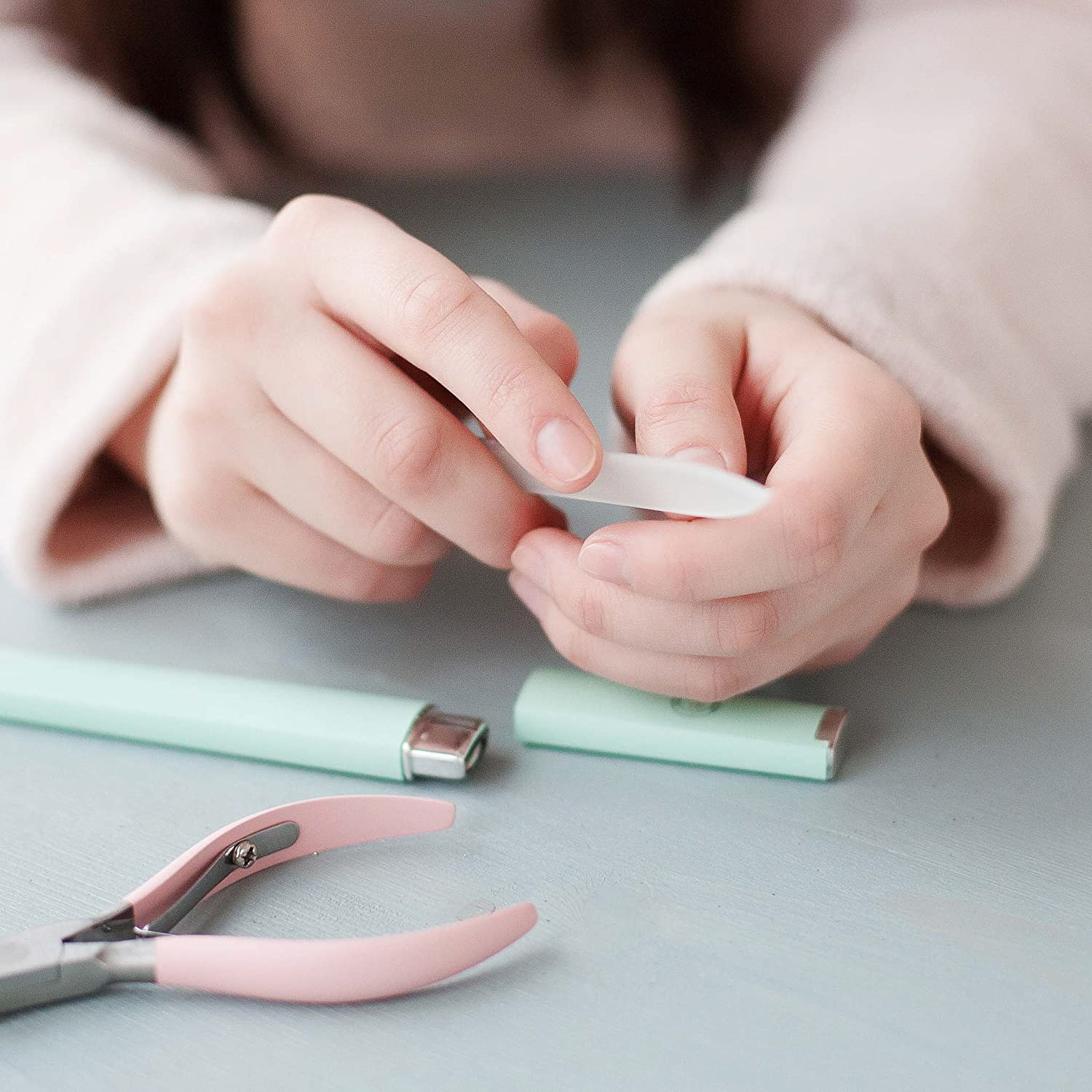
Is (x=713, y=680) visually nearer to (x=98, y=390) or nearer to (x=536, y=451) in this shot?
(x=536, y=451)

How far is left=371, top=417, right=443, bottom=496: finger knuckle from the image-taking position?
302 mm

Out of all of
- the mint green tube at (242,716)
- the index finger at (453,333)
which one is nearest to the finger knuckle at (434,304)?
the index finger at (453,333)

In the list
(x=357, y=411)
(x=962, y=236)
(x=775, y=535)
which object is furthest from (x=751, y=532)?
(x=962, y=236)

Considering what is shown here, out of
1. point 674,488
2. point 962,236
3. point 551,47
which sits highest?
point 551,47

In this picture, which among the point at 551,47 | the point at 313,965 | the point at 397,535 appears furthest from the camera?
the point at 551,47

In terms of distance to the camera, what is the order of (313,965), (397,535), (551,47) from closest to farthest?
(313,965)
(397,535)
(551,47)

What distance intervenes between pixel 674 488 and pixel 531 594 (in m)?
0.09

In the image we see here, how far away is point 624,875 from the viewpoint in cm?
28

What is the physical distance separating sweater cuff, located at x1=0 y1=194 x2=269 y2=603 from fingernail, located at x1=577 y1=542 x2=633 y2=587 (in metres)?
0.18

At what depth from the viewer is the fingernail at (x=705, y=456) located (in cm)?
27

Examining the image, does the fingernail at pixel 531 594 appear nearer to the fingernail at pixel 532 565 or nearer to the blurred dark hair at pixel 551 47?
the fingernail at pixel 532 565

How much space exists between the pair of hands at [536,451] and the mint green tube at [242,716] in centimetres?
4

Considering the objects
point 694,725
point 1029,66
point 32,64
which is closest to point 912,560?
point 694,725

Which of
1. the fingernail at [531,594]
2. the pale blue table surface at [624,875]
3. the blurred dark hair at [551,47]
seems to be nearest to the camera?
the pale blue table surface at [624,875]
